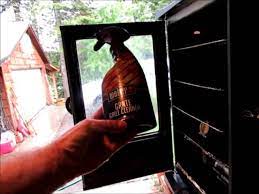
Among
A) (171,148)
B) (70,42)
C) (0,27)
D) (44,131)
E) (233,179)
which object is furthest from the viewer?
(44,131)

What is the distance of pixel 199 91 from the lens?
1.52 m

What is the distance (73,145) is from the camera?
664mm

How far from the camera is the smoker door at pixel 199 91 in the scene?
124 cm

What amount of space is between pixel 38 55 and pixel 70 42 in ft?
6.54

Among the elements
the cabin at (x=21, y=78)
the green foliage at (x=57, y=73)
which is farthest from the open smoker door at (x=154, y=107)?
the cabin at (x=21, y=78)

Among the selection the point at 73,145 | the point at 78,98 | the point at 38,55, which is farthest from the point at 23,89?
the point at 73,145

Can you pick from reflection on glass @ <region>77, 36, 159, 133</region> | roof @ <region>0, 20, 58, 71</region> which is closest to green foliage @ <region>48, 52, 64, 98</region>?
roof @ <region>0, 20, 58, 71</region>

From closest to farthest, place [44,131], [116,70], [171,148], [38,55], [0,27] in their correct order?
[116,70] < [171,148] < [0,27] < [44,131] < [38,55]

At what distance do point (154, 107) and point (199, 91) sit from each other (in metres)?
0.31

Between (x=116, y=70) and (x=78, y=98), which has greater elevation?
(x=116, y=70)

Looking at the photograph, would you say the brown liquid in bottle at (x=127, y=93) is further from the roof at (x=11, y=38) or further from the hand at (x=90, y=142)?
the roof at (x=11, y=38)

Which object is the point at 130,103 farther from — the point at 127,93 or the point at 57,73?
the point at 57,73

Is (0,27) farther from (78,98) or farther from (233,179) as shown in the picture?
(233,179)

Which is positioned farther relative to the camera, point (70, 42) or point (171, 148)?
point (171, 148)
